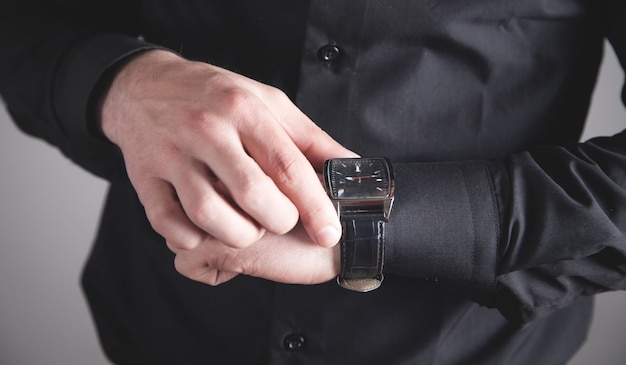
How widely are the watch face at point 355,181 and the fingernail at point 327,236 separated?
4cm

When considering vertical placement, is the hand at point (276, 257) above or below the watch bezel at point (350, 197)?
below

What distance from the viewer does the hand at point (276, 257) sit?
75cm

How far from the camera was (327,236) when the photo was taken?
2.26ft

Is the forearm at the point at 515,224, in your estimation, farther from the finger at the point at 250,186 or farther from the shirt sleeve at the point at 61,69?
the shirt sleeve at the point at 61,69

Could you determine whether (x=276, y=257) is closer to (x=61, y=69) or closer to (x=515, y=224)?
(x=515, y=224)

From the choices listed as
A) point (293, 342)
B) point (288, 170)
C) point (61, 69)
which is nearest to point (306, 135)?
point (288, 170)

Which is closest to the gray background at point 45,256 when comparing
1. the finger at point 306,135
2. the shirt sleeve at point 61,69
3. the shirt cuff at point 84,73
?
the shirt sleeve at point 61,69

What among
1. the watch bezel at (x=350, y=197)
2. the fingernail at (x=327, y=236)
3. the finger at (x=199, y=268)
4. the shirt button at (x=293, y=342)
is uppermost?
the watch bezel at (x=350, y=197)

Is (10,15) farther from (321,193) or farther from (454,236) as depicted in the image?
(454,236)

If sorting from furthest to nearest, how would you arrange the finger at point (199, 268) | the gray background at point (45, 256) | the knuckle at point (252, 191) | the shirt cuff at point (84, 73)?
1. the gray background at point (45, 256)
2. the shirt cuff at point (84, 73)
3. the finger at point (199, 268)
4. the knuckle at point (252, 191)

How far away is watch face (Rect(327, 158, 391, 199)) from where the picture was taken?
2.32ft

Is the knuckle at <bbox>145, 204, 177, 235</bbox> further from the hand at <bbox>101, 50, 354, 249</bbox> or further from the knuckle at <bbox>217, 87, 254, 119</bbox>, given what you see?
the knuckle at <bbox>217, 87, 254, 119</bbox>

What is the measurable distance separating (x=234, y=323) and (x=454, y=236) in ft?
1.43

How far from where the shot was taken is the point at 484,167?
2.64 feet
